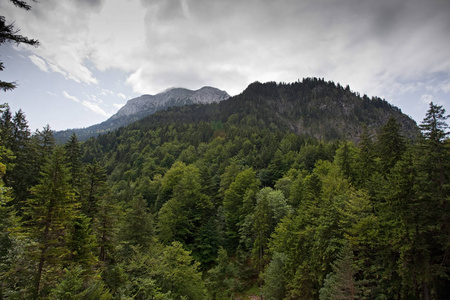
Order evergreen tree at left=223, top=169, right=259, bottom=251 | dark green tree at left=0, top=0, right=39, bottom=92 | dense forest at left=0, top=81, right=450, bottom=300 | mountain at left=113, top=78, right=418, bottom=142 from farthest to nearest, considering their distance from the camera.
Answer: mountain at left=113, top=78, right=418, bottom=142 < evergreen tree at left=223, top=169, right=259, bottom=251 < dense forest at left=0, top=81, right=450, bottom=300 < dark green tree at left=0, top=0, right=39, bottom=92

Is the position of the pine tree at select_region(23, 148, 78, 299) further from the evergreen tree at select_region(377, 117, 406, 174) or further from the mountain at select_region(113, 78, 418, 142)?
the mountain at select_region(113, 78, 418, 142)

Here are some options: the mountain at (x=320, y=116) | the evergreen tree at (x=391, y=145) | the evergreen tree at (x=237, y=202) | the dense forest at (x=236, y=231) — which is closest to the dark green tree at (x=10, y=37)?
the dense forest at (x=236, y=231)

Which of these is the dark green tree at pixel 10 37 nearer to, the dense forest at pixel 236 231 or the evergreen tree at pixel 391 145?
the dense forest at pixel 236 231

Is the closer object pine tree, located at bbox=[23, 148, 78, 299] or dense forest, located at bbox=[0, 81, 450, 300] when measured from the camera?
pine tree, located at bbox=[23, 148, 78, 299]

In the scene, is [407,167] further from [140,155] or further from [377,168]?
[140,155]

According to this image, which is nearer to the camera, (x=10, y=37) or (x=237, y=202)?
(x=10, y=37)

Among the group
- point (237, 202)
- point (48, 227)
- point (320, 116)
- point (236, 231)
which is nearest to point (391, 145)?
point (237, 202)

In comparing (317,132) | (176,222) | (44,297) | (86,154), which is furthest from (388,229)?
(317,132)

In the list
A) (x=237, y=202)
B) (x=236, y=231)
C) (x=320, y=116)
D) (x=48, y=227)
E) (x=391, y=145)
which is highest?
(x=320, y=116)

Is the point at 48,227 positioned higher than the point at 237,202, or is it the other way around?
the point at 48,227

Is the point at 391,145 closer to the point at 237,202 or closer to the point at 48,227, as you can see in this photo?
the point at 237,202

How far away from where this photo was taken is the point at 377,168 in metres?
25.5

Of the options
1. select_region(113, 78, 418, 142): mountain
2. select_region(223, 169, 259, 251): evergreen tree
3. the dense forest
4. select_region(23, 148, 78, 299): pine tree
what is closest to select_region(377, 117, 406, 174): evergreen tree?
the dense forest

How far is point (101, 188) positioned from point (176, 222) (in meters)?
21.5
